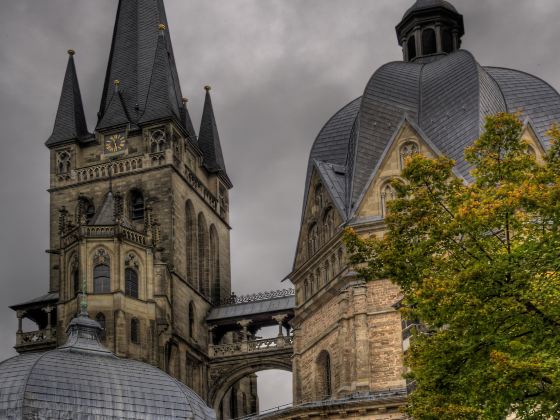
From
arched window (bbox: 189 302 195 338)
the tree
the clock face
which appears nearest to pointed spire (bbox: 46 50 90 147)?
the clock face

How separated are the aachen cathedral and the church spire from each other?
10cm

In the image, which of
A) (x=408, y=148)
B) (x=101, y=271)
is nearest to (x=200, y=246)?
(x=101, y=271)

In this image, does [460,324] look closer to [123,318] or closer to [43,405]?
[43,405]

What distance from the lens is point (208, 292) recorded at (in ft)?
231

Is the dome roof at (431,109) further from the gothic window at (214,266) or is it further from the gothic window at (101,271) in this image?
the gothic window at (214,266)

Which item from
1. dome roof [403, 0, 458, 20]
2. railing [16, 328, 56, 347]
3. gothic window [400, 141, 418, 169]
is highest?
dome roof [403, 0, 458, 20]

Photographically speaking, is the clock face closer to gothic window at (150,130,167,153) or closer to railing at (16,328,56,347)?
gothic window at (150,130,167,153)

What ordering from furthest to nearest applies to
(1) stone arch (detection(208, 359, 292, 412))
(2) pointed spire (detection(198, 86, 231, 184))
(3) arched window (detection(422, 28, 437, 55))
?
(2) pointed spire (detection(198, 86, 231, 184)) < (1) stone arch (detection(208, 359, 292, 412)) < (3) arched window (detection(422, 28, 437, 55))

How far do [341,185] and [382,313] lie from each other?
5580 mm

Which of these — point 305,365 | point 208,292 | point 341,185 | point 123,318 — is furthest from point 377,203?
point 208,292

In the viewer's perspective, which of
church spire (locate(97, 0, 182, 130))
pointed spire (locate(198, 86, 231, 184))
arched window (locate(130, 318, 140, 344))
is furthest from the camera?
pointed spire (locate(198, 86, 231, 184))

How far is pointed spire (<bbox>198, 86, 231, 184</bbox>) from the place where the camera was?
242 ft

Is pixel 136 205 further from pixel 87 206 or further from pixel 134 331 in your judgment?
pixel 134 331

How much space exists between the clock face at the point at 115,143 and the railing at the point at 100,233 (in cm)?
842
